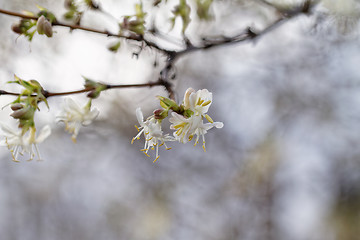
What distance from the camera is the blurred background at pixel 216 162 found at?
2.62m

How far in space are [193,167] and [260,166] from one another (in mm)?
670

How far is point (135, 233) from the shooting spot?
4.00 metres

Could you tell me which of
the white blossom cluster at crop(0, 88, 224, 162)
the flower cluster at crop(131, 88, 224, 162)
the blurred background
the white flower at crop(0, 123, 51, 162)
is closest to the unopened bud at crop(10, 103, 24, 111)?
the white blossom cluster at crop(0, 88, 224, 162)

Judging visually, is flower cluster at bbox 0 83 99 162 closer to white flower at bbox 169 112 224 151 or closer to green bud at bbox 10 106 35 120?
green bud at bbox 10 106 35 120

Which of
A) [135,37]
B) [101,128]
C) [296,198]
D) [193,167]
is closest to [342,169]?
[296,198]

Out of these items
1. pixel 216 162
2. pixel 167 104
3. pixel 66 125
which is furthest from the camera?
pixel 216 162

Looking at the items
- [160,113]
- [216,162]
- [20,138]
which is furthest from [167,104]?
[216,162]

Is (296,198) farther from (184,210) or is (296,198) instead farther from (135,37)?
(135,37)

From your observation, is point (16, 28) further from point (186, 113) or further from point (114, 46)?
point (186, 113)

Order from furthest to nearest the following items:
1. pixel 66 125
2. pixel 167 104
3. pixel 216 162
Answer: pixel 216 162 < pixel 66 125 < pixel 167 104

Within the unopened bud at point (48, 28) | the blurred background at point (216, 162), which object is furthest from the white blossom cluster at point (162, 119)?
the blurred background at point (216, 162)

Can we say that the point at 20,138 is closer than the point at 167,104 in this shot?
No

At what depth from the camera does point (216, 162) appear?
359 centimetres

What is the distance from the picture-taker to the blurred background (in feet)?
8.58
